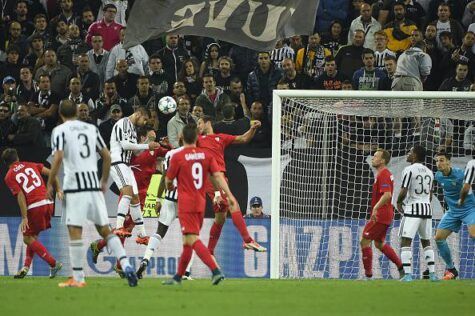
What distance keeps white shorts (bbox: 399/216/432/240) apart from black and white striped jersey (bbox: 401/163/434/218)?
0.26ft

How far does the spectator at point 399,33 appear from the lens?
23.1 meters

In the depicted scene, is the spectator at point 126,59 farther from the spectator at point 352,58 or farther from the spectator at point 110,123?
the spectator at point 352,58

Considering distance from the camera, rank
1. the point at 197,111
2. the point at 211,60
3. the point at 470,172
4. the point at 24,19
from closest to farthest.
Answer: the point at 470,172
the point at 197,111
the point at 211,60
the point at 24,19

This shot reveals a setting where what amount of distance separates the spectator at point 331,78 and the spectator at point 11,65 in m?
6.56

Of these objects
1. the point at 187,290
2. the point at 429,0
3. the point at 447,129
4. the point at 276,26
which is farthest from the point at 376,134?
the point at 187,290

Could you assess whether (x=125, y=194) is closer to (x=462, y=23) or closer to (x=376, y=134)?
(x=376, y=134)

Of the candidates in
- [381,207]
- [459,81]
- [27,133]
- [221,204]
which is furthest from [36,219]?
[459,81]

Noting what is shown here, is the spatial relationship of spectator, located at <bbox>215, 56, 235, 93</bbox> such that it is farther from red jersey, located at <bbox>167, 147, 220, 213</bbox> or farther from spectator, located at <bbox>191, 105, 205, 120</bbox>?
red jersey, located at <bbox>167, 147, 220, 213</bbox>

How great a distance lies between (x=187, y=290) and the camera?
14094mm

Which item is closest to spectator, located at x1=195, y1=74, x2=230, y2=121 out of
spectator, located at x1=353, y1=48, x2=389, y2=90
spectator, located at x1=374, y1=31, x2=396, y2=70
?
spectator, located at x1=353, y1=48, x2=389, y2=90

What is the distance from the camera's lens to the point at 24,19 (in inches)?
1015

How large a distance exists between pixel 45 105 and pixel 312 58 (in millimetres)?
5462

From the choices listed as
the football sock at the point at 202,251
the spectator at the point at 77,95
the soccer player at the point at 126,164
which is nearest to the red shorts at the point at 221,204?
the soccer player at the point at 126,164

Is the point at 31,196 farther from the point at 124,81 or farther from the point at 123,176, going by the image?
the point at 124,81
